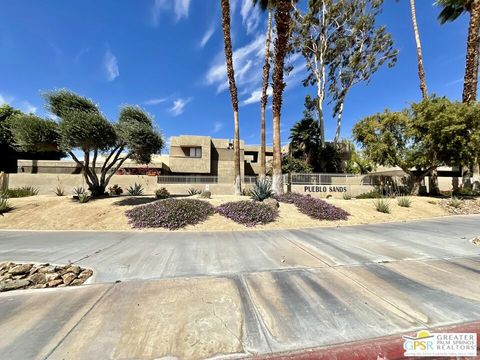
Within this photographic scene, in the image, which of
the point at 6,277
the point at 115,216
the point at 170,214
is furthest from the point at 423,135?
the point at 6,277

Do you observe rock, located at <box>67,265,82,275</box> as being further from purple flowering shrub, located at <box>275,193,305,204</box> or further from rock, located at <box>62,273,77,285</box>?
purple flowering shrub, located at <box>275,193,305,204</box>

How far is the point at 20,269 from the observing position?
15.3 feet

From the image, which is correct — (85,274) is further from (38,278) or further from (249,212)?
(249,212)

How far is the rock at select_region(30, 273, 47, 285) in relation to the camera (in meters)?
4.19

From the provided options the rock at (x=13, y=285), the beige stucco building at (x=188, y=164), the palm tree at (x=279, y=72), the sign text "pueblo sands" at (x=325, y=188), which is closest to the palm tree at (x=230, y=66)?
the palm tree at (x=279, y=72)

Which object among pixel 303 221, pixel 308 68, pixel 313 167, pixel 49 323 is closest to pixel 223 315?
pixel 49 323

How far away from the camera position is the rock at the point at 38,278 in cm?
419

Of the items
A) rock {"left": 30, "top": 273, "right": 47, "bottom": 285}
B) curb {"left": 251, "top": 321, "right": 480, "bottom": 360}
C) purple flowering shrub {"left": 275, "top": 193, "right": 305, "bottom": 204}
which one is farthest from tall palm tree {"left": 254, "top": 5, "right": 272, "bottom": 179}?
curb {"left": 251, "top": 321, "right": 480, "bottom": 360}

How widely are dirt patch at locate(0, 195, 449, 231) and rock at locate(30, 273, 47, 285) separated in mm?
5078

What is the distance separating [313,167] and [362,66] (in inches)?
457

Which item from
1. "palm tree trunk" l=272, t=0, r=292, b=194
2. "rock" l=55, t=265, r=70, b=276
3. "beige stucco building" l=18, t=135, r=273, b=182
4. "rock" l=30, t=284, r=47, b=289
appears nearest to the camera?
"rock" l=30, t=284, r=47, b=289

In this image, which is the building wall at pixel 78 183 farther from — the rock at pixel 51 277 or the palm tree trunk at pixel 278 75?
the rock at pixel 51 277

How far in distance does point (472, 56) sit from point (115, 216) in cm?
2537

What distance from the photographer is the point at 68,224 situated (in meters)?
10.3
